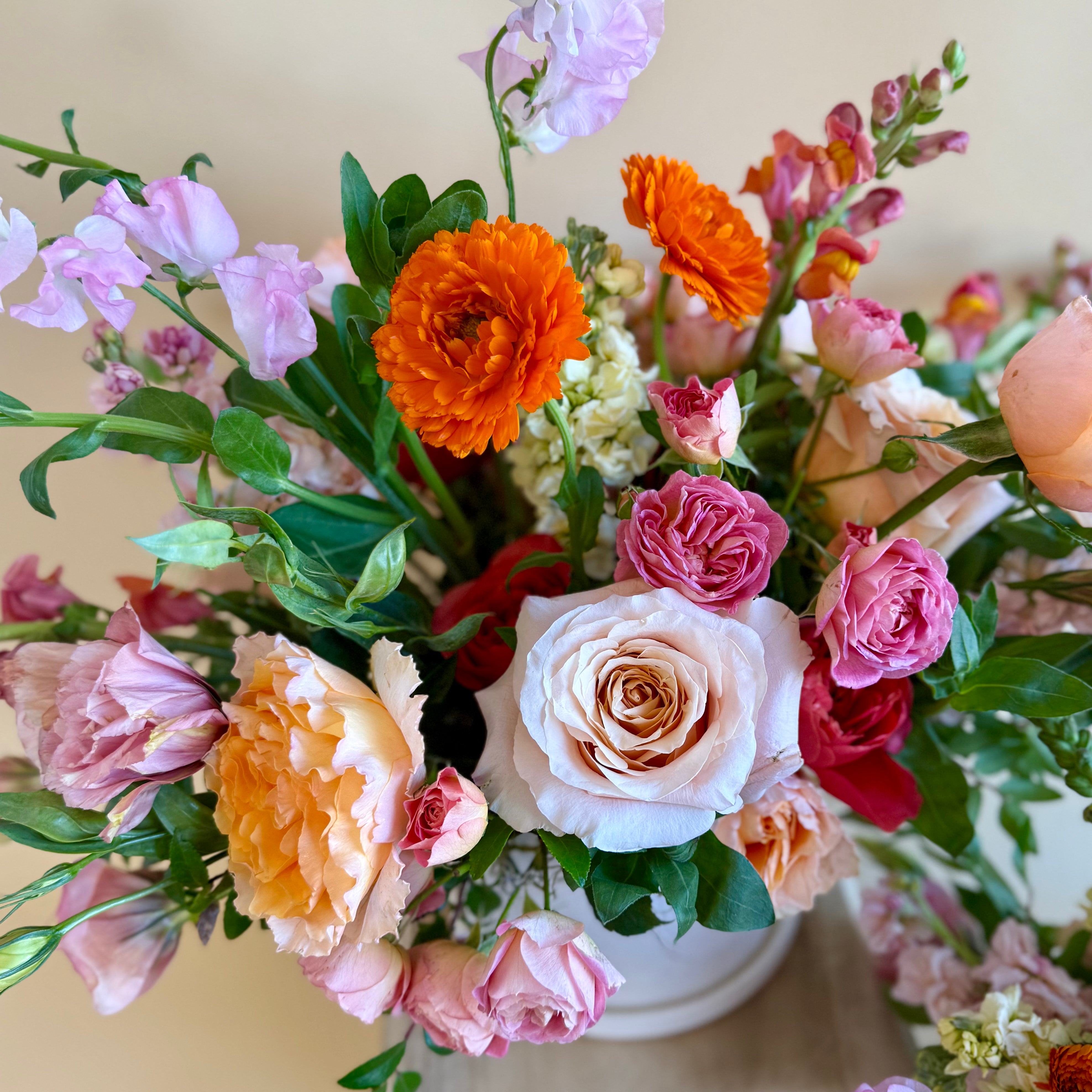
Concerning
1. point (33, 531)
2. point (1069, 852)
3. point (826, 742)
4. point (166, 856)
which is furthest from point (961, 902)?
point (33, 531)

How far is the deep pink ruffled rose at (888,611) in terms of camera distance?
364mm

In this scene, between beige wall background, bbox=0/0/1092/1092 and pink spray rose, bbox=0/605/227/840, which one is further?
beige wall background, bbox=0/0/1092/1092

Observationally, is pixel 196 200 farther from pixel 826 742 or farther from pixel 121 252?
pixel 826 742

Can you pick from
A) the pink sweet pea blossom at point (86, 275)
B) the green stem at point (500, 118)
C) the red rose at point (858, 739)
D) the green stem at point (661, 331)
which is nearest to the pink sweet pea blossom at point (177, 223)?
the pink sweet pea blossom at point (86, 275)

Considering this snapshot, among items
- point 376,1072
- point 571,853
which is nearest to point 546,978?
point 571,853

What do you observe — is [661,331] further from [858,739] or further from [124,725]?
[124,725]

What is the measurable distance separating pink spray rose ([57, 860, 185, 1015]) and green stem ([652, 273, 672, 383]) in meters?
0.43

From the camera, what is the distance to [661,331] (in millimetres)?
527

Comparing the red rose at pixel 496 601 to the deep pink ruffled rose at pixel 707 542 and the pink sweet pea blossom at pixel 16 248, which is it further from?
the pink sweet pea blossom at pixel 16 248

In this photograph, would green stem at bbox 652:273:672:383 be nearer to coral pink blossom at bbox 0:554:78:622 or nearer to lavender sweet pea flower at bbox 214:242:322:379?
lavender sweet pea flower at bbox 214:242:322:379

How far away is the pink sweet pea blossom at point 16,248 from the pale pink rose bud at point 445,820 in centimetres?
27

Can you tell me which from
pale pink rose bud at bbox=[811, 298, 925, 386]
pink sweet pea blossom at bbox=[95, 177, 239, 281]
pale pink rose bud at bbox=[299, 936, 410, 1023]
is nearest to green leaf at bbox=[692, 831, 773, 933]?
pale pink rose bud at bbox=[299, 936, 410, 1023]

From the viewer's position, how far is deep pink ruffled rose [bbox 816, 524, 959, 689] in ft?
1.20

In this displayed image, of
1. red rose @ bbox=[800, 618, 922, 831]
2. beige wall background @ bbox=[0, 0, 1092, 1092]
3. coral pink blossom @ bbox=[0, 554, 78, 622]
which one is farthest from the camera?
beige wall background @ bbox=[0, 0, 1092, 1092]
